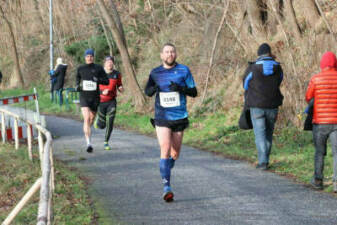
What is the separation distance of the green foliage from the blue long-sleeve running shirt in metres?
23.1

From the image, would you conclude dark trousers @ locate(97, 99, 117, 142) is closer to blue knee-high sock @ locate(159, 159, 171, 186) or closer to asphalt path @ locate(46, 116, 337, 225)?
asphalt path @ locate(46, 116, 337, 225)

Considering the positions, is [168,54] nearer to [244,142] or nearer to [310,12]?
[244,142]

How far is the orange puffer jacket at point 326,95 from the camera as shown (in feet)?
24.3

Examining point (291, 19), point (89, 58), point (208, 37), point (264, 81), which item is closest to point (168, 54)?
point (264, 81)

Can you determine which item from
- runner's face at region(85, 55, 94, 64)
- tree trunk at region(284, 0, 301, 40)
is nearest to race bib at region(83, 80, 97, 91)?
runner's face at region(85, 55, 94, 64)

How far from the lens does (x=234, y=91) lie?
631 inches

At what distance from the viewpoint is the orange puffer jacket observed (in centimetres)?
740

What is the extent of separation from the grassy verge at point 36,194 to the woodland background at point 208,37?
499 cm

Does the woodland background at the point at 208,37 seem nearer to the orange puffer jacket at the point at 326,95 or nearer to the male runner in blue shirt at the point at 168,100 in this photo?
the orange puffer jacket at the point at 326,95

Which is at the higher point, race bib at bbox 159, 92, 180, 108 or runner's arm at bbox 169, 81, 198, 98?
runner's arm at bbox 169, 81, 198, 98

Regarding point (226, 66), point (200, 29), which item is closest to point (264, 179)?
point (226, 66)

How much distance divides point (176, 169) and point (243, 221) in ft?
12.1

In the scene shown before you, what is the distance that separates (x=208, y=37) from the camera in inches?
742

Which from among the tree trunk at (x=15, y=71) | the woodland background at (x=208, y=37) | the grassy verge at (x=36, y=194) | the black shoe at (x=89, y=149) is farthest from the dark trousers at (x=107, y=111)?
the tree trunk at (x=15, y=71)
